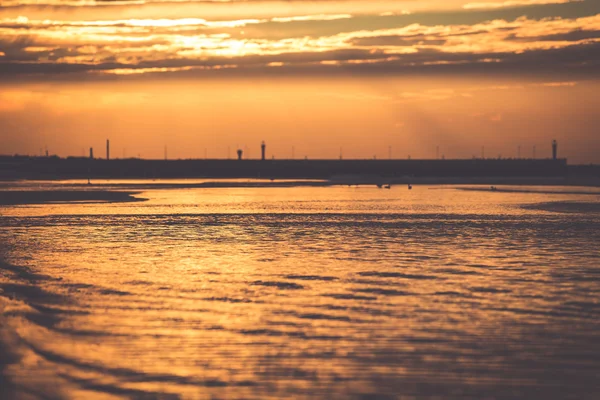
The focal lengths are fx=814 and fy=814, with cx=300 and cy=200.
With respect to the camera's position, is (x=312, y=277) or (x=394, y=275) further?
(x=394, y=275)

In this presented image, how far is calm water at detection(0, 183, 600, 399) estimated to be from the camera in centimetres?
1211

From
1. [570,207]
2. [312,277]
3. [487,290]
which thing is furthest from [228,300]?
[570,207]

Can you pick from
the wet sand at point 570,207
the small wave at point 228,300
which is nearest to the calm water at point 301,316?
the small wave at point 228,300

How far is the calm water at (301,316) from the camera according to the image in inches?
477

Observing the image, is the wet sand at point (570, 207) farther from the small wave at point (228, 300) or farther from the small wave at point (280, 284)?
the small wave at point (228, 300)

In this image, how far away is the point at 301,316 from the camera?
1688cm

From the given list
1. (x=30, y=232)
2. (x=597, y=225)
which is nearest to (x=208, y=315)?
(x=30, y=232)

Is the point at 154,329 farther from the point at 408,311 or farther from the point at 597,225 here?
the point at 597,225

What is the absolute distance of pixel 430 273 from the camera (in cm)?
2308

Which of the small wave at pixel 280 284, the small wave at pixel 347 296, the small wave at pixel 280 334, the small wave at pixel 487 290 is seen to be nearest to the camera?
the small wave at pixel 280 334

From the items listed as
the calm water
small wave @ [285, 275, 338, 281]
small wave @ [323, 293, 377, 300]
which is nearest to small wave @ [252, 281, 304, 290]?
the calm water

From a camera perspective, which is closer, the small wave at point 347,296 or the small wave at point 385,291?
the small wave at point 347,296

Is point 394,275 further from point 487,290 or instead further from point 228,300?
point 228,300

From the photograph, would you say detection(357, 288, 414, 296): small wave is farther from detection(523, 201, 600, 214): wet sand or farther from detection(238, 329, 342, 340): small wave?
detection(523, 201, 600, 214): wet sand
